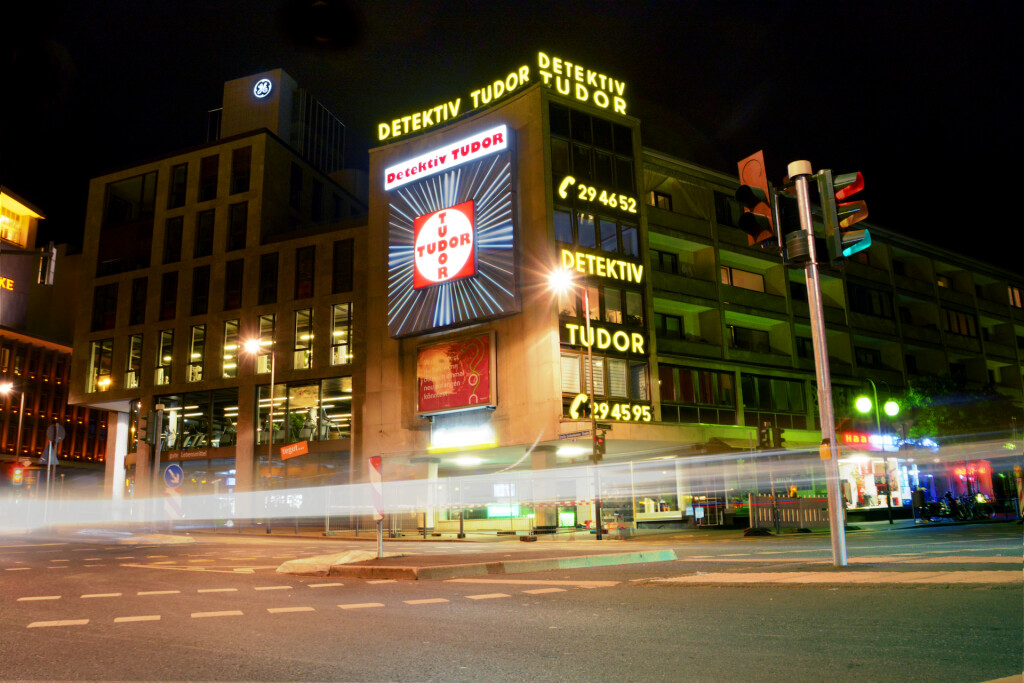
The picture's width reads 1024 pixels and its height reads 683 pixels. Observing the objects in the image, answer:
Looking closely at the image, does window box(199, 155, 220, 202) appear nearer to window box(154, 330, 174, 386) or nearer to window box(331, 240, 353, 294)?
window box(154, 330, 174, 386)

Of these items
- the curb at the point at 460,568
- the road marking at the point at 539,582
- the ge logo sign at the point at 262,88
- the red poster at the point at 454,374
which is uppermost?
the ge logo sign at the point at 262,88

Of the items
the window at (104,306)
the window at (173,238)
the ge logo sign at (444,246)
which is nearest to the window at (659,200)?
the ge logo sign at (444,246)

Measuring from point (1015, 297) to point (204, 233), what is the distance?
67.7 metres

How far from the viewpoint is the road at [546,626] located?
17.9 feet

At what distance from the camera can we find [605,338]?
3691cm

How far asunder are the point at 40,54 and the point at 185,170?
1792 inches

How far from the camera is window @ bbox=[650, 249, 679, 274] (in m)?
42.3

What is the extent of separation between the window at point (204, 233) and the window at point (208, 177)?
123 centimetres

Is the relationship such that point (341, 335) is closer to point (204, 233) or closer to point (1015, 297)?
point (204, 233)

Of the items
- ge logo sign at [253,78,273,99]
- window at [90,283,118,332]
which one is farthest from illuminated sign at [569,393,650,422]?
ge logo sign at [253,78,273,99]

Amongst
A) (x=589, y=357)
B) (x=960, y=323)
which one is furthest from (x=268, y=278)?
(x=960, y=323)

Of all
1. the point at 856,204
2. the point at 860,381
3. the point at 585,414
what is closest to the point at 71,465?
the point at 585,414

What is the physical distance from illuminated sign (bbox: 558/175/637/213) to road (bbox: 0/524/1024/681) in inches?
1077

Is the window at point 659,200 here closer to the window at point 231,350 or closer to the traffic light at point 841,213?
the window at point 231,350
